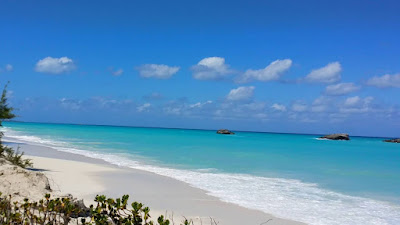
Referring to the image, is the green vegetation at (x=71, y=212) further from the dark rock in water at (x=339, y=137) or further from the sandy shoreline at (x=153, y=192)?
the dark rock in water at (x=339, y=137)

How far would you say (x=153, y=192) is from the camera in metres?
11.4

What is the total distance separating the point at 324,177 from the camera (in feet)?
58.5

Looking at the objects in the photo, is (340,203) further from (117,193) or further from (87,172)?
(87,172)

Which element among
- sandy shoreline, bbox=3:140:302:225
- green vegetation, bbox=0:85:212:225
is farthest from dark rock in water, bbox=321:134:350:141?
green vegetation, bbox=0:85:212:225

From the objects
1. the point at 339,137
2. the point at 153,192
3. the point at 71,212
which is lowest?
the point at 153,192

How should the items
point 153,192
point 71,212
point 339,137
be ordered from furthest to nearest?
point 339,137
point 153,192
point 71,212

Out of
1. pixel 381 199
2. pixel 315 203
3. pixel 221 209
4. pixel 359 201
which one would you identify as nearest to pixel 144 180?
pixel 221 209

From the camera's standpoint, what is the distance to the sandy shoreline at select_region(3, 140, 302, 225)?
28.7 ft

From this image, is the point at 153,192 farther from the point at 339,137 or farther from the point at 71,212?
the point at 339,137

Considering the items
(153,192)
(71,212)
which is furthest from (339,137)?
(71,212)

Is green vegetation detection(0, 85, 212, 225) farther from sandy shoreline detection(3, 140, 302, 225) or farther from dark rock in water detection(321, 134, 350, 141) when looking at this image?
dark rock in water detection(321, 134, 350, 141)

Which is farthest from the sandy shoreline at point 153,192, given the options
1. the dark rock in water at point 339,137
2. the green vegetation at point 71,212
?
the dark rock in water at point 339,137

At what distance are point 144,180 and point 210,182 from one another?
239 cm

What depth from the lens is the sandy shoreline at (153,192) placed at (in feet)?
28.7
